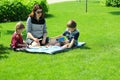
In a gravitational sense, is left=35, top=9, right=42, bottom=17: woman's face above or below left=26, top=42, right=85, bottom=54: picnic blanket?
above

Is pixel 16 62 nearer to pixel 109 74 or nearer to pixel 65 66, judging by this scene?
pixel 65 66

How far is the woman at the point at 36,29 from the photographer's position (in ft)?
33.8

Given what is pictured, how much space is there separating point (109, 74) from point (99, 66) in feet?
2.17

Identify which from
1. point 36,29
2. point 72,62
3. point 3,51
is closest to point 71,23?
point 36,29

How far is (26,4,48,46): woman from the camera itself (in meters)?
10.3

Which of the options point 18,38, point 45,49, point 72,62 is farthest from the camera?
point 18,38

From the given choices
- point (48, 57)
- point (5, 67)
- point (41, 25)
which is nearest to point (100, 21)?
point (41, 25)

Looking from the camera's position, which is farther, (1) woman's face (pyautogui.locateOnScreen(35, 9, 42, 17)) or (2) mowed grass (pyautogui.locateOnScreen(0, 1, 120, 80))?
(1) woman's face (pyautogui.locateOnScreen(35, 9, 42, 17))

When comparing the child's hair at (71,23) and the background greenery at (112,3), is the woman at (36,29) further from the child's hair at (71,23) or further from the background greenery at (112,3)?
the background greenery at (112,3)

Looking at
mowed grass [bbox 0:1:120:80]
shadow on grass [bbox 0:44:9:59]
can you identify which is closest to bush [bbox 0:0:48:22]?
mowed grass [bbox 0:1:120:80]

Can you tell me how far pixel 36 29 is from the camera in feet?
34.5

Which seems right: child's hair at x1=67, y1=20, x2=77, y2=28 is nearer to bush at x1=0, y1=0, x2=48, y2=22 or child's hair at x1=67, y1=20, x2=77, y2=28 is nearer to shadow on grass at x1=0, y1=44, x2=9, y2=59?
shadow on grass at x1=0, y1=44, x2=9, y2=59

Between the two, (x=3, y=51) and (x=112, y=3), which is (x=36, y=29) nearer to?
(x=3, y=51)

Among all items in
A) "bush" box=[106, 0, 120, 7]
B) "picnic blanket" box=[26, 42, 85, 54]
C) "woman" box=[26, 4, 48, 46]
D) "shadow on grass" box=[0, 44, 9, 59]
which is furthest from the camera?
"bush" box=[106, 0, 120, 7]
